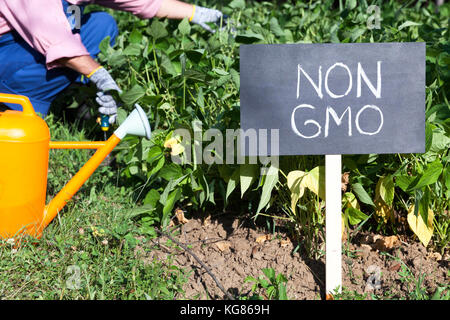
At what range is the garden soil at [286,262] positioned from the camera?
1470 millimetres

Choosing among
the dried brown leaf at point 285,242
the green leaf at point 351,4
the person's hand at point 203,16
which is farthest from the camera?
the person's hand at point 203,16

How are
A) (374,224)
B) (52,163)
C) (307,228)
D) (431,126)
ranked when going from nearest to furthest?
1. (431,126)
2. (307,228)
3. (374,224)
4. (52,163)

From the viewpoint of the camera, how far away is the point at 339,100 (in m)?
1.40

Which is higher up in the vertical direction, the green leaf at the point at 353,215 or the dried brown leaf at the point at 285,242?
the green leaf at the point at 353,215

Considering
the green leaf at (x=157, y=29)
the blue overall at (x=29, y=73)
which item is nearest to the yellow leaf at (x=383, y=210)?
the green leaf at (x=157, y=29)

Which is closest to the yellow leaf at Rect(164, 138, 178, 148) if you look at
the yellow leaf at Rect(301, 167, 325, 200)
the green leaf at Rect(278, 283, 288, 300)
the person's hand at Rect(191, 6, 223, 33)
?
the yellow leaf at Rect(301, 167, 325, 200)

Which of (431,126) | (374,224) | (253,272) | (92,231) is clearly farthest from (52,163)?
(431,126)

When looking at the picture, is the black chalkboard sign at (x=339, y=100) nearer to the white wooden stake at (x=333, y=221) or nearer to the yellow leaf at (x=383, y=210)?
the white wooden stake at (x=333, y=221)

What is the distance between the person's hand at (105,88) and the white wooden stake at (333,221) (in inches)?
36.8

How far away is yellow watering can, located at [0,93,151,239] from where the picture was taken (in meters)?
1.48
